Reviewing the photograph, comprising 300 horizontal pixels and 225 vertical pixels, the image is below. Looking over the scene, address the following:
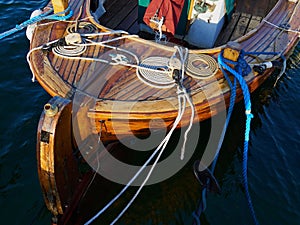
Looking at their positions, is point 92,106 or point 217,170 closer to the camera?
point 92,106

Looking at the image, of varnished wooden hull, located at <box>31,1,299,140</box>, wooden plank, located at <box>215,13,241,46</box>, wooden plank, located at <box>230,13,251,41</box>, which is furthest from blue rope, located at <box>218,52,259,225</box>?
wooden plank, located at <box>230,13,251,41</box>

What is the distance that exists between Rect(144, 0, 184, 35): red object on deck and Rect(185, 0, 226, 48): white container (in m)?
0.61

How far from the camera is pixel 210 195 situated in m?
5.38

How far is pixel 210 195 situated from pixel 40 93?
162 inches

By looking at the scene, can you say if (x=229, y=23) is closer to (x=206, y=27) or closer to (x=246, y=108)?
(x=206, y=27)

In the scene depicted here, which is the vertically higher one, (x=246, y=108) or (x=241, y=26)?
(x=241, y=26)

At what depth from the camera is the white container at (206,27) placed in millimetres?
5973

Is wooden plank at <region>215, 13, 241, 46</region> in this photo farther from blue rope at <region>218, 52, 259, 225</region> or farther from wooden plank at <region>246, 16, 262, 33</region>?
blue rope at <region>218, 52, 259, 225</region>

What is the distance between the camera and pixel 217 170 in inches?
228

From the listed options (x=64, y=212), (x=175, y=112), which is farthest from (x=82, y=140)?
(x=175, y=112)

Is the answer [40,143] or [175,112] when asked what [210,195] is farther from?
[40,143]

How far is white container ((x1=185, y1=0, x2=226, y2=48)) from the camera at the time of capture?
5.97 m

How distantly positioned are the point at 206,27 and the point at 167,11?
1039mm

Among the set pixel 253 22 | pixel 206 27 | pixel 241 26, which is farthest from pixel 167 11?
pixel 253 22
